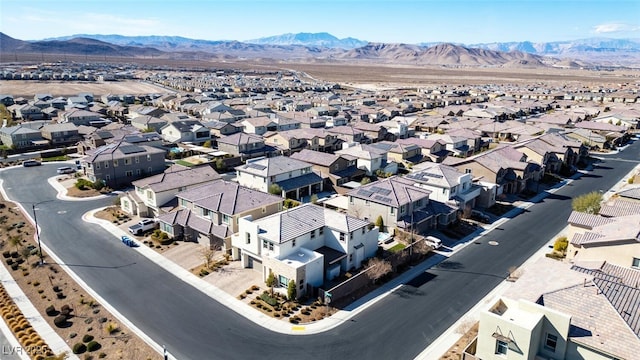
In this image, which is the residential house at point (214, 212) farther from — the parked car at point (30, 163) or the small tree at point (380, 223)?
the parked car at point (30, 163)

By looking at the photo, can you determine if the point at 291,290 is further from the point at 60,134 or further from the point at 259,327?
the point at 60,134

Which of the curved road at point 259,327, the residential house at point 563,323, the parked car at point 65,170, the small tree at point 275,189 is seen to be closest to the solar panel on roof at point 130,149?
the parked car at point 65,170

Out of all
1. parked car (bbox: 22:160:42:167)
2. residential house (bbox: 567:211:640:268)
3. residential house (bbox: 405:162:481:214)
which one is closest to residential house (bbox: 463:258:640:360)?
residential house (bbox: 567:211:640:268)

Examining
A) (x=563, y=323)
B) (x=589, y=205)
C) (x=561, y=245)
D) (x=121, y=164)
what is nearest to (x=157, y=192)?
(x=121, y=164)

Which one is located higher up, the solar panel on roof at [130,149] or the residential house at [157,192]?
the solar panel on roof at [130,149]

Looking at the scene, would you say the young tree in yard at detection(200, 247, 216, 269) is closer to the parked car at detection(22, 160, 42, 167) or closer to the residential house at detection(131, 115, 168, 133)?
the parked car at detection(22, 160, 42, 167)

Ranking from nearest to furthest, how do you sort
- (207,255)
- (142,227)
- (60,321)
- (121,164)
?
1. (60,321)
2. (207,255)
3. (142,227)
4. (121,164)
